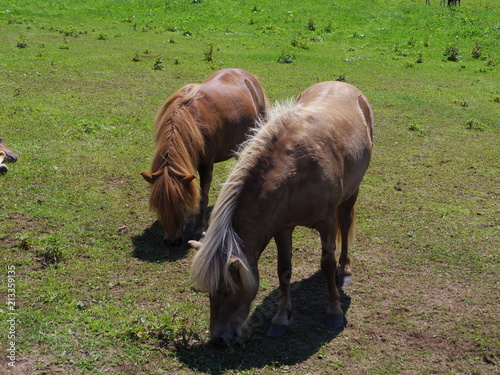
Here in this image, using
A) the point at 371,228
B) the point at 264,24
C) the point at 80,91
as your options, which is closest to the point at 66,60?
the point at 80,91

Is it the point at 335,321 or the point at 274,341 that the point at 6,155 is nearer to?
the point at 274,341

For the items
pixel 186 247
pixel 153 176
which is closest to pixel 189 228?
pixel 186 247

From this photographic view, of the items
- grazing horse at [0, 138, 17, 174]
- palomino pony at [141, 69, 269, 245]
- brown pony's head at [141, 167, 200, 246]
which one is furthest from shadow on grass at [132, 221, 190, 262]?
grazing horse at [0, 138, 17, 174]

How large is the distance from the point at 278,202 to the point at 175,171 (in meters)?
1.96

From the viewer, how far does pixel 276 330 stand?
199 inches

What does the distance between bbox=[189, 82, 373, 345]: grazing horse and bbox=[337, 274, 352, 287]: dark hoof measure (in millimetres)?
789

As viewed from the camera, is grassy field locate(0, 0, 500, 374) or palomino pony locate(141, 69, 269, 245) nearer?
grassy field locate(0, 0, 500, 374)

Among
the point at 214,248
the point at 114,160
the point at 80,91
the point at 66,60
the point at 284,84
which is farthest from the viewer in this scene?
the point at 66,60

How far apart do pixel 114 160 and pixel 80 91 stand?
459 centimetres

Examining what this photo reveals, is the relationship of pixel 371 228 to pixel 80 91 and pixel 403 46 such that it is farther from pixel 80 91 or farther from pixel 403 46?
pixel 403 46

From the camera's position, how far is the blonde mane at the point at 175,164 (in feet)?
19.9

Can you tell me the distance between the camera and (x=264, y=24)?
23.1 metres

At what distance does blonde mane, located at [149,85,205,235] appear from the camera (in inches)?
239

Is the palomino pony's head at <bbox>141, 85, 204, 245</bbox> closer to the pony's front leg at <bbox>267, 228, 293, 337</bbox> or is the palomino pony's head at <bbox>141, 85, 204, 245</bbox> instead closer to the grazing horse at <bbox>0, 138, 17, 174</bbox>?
the pony's front leg at <bbox>267, 228, 293, 337</bbox>
